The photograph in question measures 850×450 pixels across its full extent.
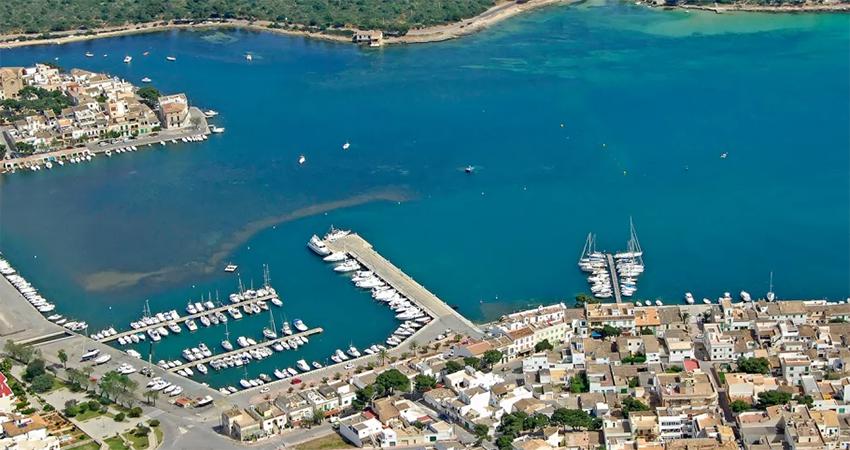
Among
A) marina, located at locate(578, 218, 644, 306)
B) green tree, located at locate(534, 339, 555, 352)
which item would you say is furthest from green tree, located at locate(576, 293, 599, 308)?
green tree, located at locate(534, 339, 555, 352)

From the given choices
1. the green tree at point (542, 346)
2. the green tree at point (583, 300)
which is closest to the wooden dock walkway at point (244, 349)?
the green tree at point (542, 346)

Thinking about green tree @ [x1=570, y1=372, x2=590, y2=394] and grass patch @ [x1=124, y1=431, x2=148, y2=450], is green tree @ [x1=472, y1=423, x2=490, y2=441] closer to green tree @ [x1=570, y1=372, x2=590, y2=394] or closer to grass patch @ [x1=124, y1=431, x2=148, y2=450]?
green tree @ [x1=570, y1=372, x2=590, y2=394]

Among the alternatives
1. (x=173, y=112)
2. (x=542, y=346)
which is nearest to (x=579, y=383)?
(x=542, y=346)

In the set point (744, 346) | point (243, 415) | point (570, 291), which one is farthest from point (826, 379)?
point (243, 415)

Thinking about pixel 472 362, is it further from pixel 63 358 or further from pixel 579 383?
pixel 63 358

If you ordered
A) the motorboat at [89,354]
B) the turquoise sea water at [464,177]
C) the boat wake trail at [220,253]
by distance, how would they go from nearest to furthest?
1. the motorboat at [89,354]
2. the turquoise sea water at [464,177]
3. the boat wake trail at [220,253]

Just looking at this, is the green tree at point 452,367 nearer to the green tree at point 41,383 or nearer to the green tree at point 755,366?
the green tree at point 755,366
